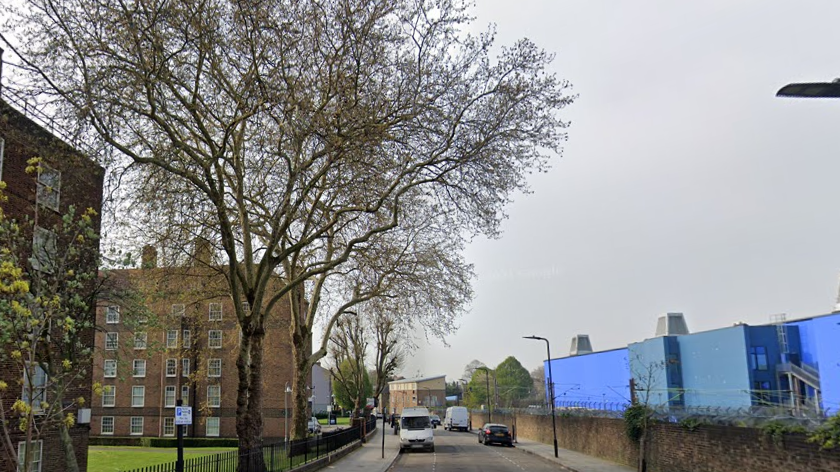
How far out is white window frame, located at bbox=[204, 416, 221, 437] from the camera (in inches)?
2217

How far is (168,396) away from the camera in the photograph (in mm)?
57000

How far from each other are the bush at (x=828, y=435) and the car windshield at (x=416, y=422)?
28.0 m

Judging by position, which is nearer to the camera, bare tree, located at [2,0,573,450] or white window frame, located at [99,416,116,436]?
bare tree, located at [2,0,573,450]

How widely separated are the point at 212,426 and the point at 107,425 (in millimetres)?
9166

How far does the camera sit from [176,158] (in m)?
17.3

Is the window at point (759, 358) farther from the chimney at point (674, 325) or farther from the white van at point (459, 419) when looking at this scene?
the white van at point (459, 419)

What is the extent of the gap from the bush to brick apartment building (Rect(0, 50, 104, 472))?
49.8ft

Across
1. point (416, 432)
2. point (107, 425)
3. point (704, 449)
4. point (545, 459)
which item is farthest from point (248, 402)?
point (107, 425)

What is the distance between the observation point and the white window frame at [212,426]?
56312 mm

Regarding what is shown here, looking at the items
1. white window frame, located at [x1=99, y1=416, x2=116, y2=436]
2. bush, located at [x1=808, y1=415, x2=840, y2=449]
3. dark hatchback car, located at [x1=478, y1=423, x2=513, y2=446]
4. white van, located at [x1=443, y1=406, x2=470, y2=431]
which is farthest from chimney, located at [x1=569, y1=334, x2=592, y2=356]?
bush, located at [x1=808, y1=415, x2=840, y2=449]

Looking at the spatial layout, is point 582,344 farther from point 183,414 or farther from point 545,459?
point 183,414

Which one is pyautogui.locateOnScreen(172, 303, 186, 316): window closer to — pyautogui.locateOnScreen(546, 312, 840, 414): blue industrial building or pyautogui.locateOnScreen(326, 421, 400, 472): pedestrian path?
pyautogui.locateOnScreen(326, 421, 400, 472): pedestrian path

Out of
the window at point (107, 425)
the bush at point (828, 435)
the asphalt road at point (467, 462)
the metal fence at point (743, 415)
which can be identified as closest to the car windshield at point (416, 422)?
the asphalt road at point (467, 462)

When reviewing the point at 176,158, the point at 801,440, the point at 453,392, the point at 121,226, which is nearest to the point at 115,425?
the point at 121,226
